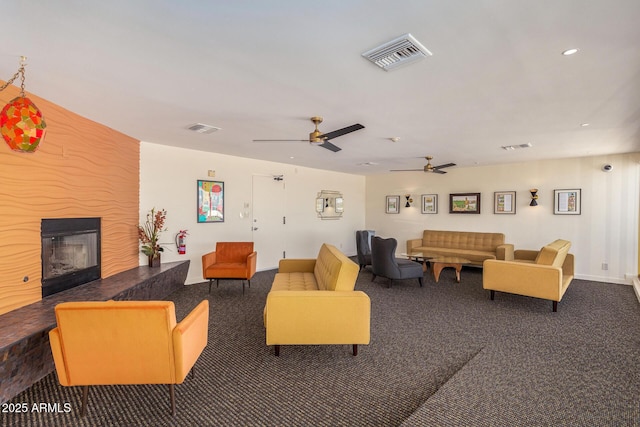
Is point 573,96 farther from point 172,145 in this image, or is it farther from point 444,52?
point 172,145

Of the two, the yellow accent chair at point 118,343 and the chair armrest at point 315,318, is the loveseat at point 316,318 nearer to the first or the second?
the chair armrest at point 315,318

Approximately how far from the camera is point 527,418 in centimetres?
209

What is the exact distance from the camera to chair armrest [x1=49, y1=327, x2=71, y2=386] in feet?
6.91

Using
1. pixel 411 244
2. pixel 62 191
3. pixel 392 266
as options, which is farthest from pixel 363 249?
pixel 62 191

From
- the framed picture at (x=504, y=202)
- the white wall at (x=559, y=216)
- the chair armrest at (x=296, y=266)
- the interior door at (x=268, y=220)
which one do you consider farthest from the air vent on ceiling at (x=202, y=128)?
the framed picture at (x=504, y=202)

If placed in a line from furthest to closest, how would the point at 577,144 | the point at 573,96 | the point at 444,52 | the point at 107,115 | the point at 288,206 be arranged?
1. the point at 288,206
2. the point at 577,144
3. the point at 107,115
4. the point at 573,96
5. the point at 444,52

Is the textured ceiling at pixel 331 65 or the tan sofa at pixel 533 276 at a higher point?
the textured ceiling at pixel 331 65

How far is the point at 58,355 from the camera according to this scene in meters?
2.12

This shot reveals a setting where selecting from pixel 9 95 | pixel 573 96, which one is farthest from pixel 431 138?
pixel 9 95

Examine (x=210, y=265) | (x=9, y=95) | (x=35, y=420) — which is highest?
(x=9, y=95)

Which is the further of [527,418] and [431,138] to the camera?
[431,138]

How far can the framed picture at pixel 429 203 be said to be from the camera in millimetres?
8492

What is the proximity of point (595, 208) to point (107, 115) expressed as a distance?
345 inches

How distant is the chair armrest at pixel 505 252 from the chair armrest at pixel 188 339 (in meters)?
6.30
